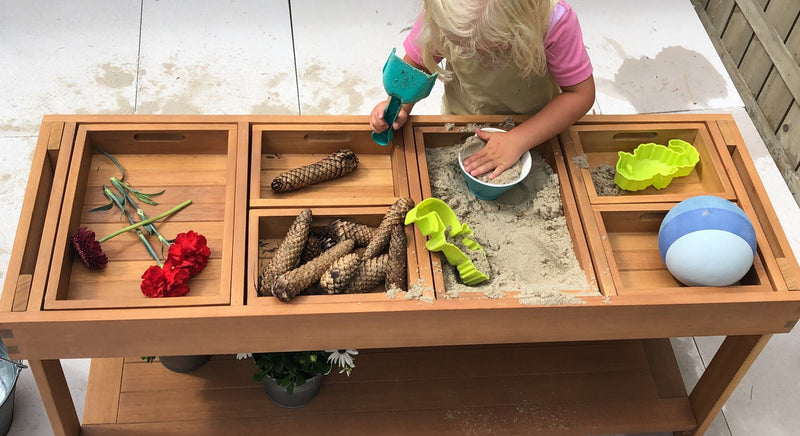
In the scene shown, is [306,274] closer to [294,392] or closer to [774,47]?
[294,392]

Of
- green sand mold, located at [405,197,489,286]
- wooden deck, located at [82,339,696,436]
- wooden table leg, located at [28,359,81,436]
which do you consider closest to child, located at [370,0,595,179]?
green sand mold, located at [405,197,489,286]

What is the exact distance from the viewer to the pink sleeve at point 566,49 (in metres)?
1.43

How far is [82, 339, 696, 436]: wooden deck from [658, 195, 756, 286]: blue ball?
0.50m

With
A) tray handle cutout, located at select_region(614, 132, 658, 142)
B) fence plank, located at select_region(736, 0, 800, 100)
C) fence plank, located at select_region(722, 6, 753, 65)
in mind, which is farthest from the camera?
fence plank, located at select_region(722, 6, 753, 65)

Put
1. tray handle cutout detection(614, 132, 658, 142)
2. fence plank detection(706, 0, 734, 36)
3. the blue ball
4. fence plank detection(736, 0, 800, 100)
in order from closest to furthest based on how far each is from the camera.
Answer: the blue ball, tray handle cutout detection(614, 132, 658, 142), fence plank detection(736, 0, 800, 100), fence plank detection(706, 0, 734, 36)

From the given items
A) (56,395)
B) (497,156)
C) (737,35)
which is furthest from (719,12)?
(56,395)

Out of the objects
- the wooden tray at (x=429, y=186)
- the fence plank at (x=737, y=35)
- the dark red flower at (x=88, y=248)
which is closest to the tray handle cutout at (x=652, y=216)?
the wooden tray at (x=429, y=186)

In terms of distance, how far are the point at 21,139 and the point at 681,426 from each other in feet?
6.40

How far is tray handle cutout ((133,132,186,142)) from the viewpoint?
151 cm

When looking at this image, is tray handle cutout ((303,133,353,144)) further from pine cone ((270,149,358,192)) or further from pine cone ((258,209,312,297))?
pine cone ((258,209,312,297))

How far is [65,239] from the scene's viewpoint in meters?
1.32

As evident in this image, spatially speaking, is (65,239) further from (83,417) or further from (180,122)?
(83,417)

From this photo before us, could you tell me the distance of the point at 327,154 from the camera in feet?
5.23

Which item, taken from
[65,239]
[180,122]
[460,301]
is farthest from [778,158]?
[65,239]
